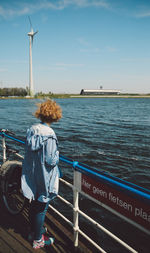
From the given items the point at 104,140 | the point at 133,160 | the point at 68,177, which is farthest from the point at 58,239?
the point at 104,140

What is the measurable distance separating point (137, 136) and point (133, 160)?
22.8ft

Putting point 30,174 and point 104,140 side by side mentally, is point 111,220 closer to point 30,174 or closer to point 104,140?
point 30,174

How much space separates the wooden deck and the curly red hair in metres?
1.94

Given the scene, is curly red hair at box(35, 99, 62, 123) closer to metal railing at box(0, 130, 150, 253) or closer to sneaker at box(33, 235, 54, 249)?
metal railing at box(0, 130, 150, 253)

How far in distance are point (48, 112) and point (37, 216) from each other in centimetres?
149

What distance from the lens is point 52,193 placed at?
8.75 feet

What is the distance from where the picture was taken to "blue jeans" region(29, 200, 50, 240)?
273 cm

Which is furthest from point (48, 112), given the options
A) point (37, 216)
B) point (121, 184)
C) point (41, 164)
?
point (37, 216)

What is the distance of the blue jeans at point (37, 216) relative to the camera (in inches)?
107

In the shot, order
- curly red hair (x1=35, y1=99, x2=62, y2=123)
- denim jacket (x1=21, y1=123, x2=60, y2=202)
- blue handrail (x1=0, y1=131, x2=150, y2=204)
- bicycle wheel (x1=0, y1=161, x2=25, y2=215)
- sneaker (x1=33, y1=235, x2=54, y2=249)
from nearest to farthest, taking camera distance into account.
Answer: blue handrail (x1=0, y1=131, x2=150, y2=204) → denim jacket (x1=21, y1=123, x2=60, y2=202) → curly red hair (x1=35, y1=99, x2=62, y2=123) → sneaker (x1=33, y1=235, x2=54, y2=249) → bicycle wheel (x1=0, y1=161, x2=25, y2=215)

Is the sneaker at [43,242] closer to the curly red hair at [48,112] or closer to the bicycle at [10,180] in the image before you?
the bicycle at [10,180]

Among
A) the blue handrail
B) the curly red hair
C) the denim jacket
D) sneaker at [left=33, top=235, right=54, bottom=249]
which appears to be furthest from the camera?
sneaker at [left=33, top=235, right=54, bottom=249]

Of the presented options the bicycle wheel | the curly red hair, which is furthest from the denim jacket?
the bicycle wheel

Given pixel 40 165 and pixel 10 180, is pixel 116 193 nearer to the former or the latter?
pixel 40 165
